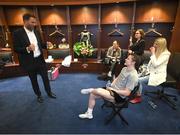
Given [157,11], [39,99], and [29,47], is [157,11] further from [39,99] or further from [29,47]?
[39,99]

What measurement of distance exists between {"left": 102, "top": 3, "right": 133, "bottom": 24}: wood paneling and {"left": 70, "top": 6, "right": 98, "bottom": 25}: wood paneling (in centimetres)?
32

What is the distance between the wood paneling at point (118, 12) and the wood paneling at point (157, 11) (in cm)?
30

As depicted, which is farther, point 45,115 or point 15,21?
point 15,21

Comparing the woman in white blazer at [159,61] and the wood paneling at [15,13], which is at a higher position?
the wood paneling at [15,13]

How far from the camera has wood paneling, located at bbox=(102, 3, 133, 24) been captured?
4195 mm

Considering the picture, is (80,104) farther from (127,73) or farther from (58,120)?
(127,73)

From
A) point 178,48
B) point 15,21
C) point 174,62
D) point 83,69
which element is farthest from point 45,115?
point 15,21

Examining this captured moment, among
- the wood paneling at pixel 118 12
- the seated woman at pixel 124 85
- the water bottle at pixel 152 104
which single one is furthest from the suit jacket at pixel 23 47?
the wood paneling at pixel 118 12

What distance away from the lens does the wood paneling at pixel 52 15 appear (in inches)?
178

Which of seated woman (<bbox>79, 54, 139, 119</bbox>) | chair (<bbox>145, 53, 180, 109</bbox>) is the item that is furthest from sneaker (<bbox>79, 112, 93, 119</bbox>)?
chair (<bbox>145, 53, 180, 109</bbox>)

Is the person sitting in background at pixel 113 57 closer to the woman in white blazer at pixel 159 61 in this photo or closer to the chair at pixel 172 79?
the chair at pixel 172 79

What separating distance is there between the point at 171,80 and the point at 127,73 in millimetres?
1143

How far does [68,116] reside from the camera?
91.6 inches

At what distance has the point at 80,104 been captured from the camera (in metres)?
2.67
